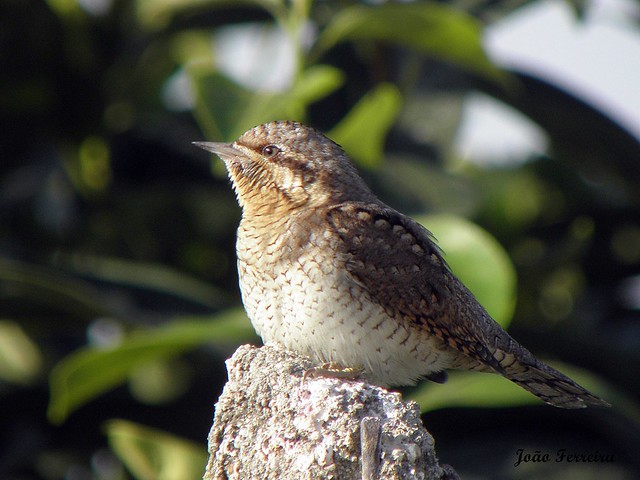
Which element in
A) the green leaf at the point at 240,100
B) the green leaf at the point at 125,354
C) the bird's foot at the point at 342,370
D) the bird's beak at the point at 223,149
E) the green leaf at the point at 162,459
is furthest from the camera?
the green leaf at the point at 240,100

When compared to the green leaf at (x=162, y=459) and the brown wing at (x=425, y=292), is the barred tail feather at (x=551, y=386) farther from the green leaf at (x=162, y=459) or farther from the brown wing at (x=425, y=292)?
the green leaf at (x=162, y=459)

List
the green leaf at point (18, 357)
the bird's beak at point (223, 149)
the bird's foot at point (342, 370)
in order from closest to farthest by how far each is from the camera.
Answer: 1. the bird's foot at point (342, 370)
2. the bird's beak at point (223, 149)
3. the green leaf at point (18, 357)

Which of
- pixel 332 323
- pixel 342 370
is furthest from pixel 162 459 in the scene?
pixel 332 323

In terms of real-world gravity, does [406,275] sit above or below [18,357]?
below

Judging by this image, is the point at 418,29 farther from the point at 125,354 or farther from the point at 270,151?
the point at 125,354

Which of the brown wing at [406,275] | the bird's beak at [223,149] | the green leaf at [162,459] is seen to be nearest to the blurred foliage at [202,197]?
the green leaf at [162,459]

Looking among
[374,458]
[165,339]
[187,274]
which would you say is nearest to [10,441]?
[187,274]

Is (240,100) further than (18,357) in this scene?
No
